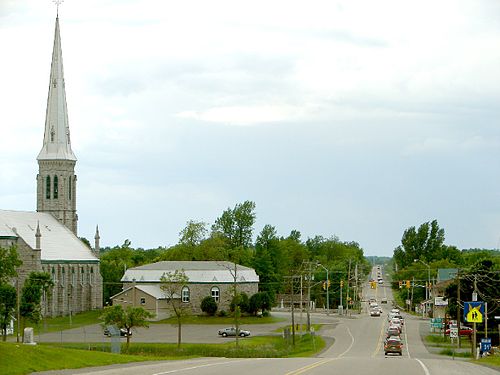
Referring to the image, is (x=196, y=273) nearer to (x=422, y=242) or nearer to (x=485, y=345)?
(x=485, y=345)

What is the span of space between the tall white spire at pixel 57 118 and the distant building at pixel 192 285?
18328 mm

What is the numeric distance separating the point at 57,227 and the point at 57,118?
13009 millimetres

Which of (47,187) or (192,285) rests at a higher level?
(47,187)

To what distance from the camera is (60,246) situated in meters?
115

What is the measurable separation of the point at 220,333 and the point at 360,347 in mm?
18199

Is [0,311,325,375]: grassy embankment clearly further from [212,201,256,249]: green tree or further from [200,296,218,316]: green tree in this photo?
[212,201,256,249]: green tree

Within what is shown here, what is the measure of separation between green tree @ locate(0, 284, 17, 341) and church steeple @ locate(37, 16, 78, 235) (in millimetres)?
46261

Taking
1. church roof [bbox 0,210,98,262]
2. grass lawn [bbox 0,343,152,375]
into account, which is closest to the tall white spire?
church roof [bbox 0,210,98,262]

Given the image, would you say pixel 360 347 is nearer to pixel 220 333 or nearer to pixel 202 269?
pixel 220 333

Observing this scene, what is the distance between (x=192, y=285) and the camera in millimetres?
111688

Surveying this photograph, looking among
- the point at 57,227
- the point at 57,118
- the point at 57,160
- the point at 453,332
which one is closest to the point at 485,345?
the point at 453,332

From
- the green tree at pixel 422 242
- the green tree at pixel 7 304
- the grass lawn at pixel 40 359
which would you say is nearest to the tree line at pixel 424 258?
the green tree at pixel 422 242

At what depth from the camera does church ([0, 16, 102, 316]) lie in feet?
357

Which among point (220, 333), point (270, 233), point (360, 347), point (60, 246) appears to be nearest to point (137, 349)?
point (360, 347)
